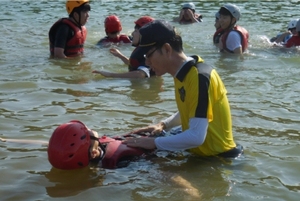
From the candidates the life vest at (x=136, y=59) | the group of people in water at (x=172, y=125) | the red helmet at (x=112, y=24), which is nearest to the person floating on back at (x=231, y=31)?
the red helmet at (x=112, y=24)

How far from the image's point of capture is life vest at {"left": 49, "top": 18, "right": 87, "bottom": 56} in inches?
426

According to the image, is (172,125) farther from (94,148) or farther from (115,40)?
(115,40)

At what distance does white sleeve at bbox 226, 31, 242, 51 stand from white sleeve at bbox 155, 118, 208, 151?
6.77m

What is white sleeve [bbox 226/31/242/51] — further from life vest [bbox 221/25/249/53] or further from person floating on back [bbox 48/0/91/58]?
person floating on back [bbox 48/0/91/58]

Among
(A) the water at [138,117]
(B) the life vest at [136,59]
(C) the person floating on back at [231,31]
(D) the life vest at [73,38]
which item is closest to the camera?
(A) the water at [138,117]

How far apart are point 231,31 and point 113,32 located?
293cm

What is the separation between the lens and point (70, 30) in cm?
1085

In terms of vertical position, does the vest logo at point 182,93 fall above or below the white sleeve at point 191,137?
above

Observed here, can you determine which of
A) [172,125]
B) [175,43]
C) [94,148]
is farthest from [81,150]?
[175,43]

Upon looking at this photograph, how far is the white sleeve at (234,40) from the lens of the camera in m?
11.5

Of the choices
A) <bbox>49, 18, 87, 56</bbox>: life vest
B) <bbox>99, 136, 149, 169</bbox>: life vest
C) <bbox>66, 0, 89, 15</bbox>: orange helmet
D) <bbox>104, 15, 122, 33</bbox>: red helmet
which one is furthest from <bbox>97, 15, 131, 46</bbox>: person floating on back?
<bbox>99, 136, 149, 169</bbox>: life vest

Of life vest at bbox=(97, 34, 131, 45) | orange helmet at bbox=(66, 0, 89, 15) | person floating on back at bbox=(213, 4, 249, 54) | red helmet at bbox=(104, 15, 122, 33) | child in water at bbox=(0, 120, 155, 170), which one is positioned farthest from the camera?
life vest at bbox=(97, 34, 131, 45)

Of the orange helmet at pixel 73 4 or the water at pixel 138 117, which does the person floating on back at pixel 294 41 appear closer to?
the water at pixel 138 117

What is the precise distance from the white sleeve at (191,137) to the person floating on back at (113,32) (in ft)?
25.3
